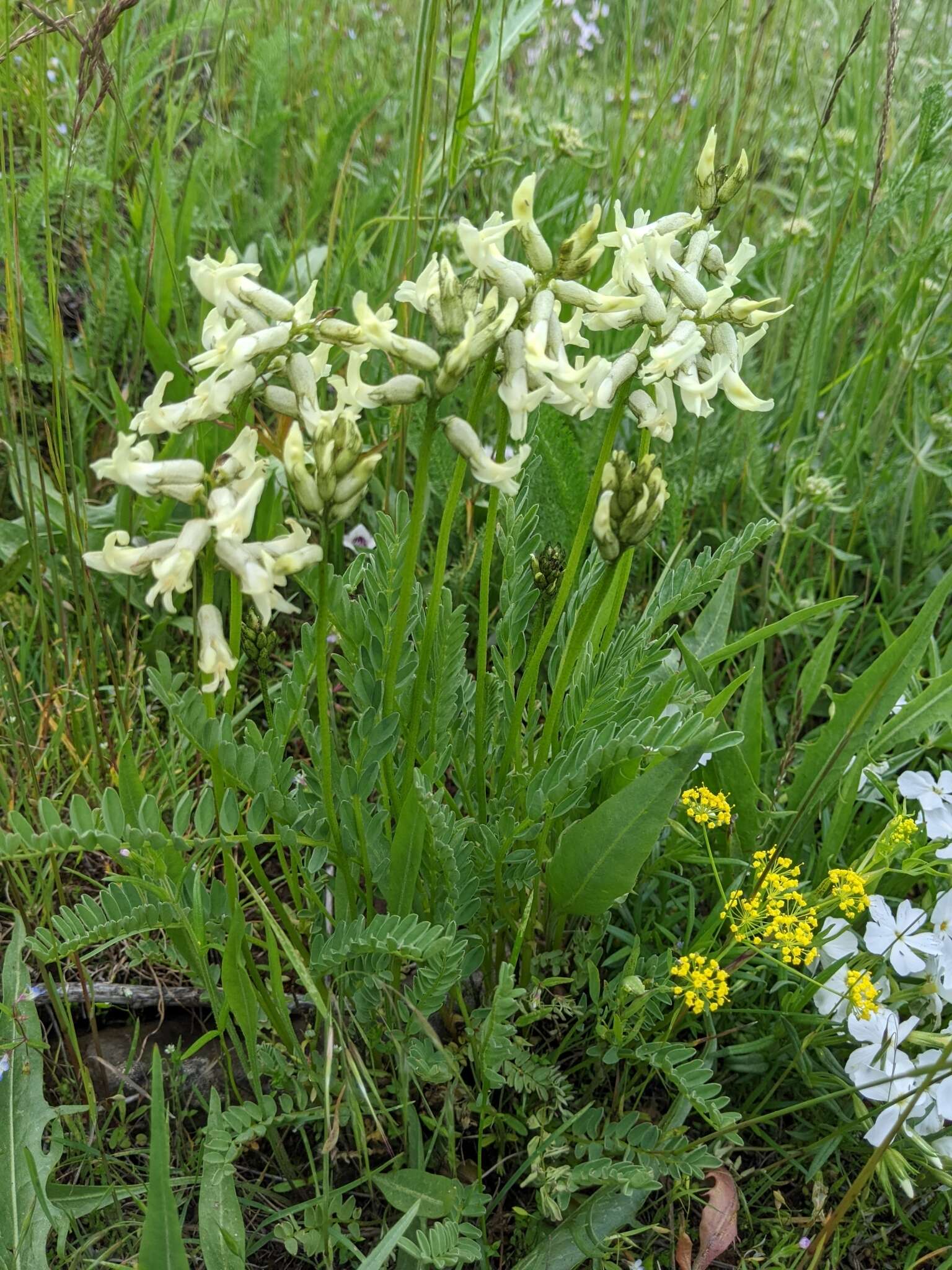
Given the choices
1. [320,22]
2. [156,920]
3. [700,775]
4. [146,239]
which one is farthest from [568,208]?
[156,920]

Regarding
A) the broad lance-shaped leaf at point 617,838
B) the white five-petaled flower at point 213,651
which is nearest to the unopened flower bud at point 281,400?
the white five-petaled flower at point 213,651

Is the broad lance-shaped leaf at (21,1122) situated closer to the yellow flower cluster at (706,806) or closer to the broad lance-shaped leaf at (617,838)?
the broad lance-shaped leaf at (617,838)

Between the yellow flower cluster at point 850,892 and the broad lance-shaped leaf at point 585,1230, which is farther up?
the yellow flower cluster at point 850,892

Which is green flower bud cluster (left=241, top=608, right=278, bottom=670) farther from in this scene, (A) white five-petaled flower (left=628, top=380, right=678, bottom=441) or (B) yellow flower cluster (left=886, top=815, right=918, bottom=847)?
(B) yellow flower cluster (left=886, top=815, right=918, bottom=847)

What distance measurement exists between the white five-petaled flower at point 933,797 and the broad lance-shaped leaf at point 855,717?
0.09 m

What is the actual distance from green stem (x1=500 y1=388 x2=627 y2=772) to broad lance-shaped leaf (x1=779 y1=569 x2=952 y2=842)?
0.46m

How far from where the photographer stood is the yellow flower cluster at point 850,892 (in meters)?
1.43

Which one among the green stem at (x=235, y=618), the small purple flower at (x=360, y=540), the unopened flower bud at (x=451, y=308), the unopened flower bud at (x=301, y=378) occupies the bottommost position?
the small purple flower at (x=360, y=540)

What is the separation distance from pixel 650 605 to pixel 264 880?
76cm

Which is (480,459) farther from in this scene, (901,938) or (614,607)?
(901,938)

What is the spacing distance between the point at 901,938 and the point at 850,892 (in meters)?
0.12

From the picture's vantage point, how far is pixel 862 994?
1.37 metres

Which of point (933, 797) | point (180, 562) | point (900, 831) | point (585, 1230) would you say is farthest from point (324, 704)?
point (933, 797)

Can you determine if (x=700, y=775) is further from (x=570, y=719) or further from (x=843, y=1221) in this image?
(x=843, y=1221)
